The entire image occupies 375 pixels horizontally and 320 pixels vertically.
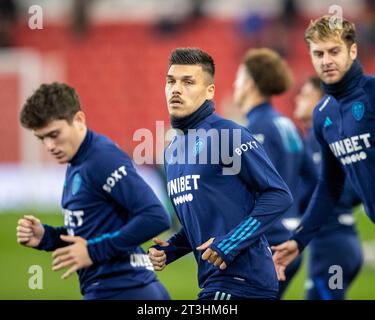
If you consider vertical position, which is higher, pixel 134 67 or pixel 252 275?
pixel 134 67

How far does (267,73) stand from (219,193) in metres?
2.96

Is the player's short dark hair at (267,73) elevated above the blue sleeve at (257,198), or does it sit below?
above

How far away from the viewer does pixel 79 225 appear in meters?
6.40

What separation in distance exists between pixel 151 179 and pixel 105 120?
510cm

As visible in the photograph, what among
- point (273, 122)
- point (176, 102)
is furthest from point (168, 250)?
point (273, 122)

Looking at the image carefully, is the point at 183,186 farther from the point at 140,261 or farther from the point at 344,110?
the point at 344,110

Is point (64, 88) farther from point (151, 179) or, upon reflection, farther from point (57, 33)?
point (57, 33)

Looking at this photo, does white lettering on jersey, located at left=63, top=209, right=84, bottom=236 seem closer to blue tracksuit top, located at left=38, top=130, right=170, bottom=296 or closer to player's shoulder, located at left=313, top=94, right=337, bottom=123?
blue tracksuit top, located at left=38, top=130, right=170, bottom=296

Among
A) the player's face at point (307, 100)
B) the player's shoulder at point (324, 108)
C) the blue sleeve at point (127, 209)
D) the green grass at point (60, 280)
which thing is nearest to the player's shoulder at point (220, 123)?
the blue sleeve at point (127, 209)

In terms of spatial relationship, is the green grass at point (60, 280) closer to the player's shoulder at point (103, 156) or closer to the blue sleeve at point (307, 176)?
the blue sleeve at point (307, 176)

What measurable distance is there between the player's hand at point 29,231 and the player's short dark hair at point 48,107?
64cm

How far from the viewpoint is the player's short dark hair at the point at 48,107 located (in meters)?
6.40

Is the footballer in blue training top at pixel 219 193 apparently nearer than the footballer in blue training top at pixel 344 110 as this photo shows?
Yes

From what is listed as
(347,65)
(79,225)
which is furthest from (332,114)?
(79,225)
